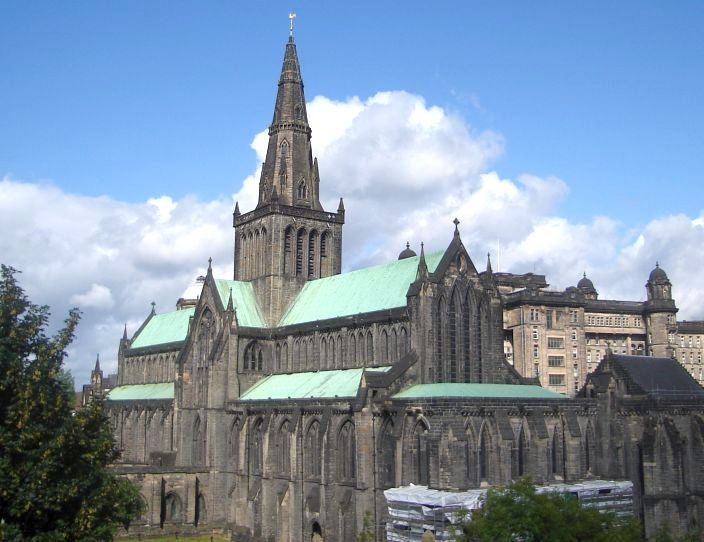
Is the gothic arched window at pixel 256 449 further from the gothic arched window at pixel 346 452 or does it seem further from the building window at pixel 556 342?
the building window at pixel 556 342

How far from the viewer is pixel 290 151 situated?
8975 centimetres

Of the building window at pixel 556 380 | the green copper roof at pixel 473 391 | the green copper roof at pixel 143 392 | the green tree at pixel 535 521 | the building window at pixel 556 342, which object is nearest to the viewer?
the green tree at pixel 535 521

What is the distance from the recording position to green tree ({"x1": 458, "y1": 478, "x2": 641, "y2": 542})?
42.4m

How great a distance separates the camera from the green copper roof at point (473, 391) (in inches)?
2456

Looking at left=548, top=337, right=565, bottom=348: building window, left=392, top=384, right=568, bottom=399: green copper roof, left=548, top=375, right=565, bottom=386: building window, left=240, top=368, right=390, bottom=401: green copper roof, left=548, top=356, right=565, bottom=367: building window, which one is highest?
left=548, top=337, right=565, bottom=348: building window

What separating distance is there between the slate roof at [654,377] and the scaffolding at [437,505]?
12.2 m

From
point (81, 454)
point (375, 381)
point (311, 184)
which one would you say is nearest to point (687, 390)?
point (375, 381)

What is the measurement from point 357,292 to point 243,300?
14972 mm

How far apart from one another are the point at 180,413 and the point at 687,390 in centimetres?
4841

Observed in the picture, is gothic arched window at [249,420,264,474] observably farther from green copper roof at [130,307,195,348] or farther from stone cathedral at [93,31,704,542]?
green copper roof at [130,307,195,348]

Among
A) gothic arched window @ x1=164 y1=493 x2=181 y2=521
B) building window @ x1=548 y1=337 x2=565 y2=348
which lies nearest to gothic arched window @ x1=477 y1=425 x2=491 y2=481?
gothic arched window @ x1=164 y1=493 x2=181 y2=521

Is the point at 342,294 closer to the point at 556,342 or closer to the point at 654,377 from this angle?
the point at 654,377

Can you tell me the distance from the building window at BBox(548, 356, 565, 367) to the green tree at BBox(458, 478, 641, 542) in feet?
233

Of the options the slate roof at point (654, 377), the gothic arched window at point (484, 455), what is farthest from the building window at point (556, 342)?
the gothic arched window at point (484, 455)
